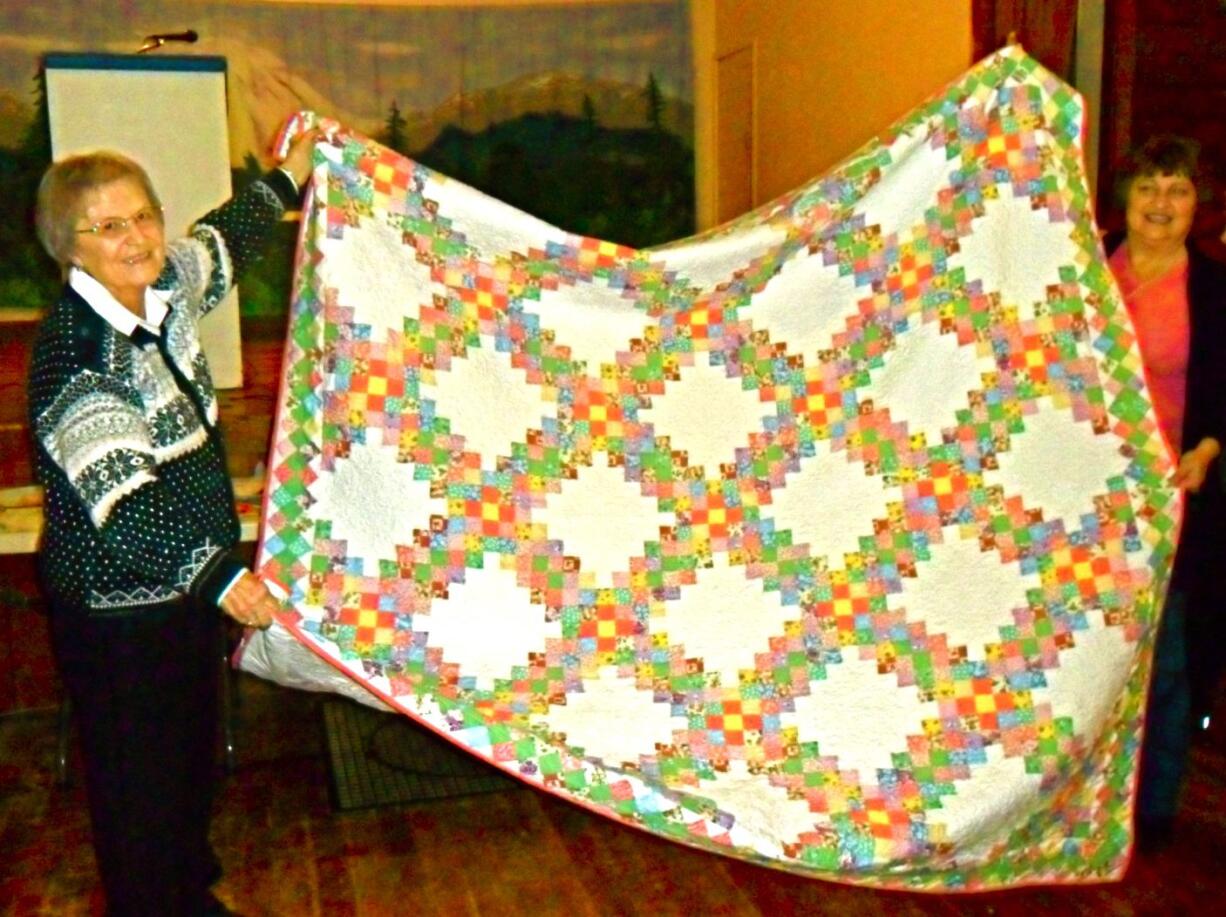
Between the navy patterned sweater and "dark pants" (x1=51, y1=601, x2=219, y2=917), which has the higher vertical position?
the navy patterned sweater

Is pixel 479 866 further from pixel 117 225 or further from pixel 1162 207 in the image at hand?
pixel 1162 207

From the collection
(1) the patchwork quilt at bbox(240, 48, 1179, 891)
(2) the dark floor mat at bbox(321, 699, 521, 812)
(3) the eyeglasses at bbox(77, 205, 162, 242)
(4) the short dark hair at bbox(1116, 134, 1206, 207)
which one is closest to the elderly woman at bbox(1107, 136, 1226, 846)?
(4) the short dark hair at bbox(1116, 134, 1206, 207)

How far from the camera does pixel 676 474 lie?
187 centimetres

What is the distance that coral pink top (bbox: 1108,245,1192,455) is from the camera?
1987 millimetres

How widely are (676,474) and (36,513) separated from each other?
1652 mm

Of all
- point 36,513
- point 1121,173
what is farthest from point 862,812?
point 36,513

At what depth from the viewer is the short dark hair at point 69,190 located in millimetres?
1506

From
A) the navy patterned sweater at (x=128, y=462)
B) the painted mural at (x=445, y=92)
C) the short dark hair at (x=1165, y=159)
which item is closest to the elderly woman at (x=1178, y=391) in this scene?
the short dark hair at (x=1165, y=159)

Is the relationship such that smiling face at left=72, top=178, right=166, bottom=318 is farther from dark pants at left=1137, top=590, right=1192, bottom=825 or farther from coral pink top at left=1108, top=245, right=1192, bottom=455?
dark pants at left=1137, top=590, right=1192, bottom=825

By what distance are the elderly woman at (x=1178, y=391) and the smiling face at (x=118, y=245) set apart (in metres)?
1.52

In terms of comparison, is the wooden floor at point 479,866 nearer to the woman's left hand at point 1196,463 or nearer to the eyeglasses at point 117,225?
the woman's left hand at point 1196,463

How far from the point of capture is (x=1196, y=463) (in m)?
1.91

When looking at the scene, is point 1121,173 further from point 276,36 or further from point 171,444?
point 276,36

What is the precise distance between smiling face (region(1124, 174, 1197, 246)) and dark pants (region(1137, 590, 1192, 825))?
610 millimetres
